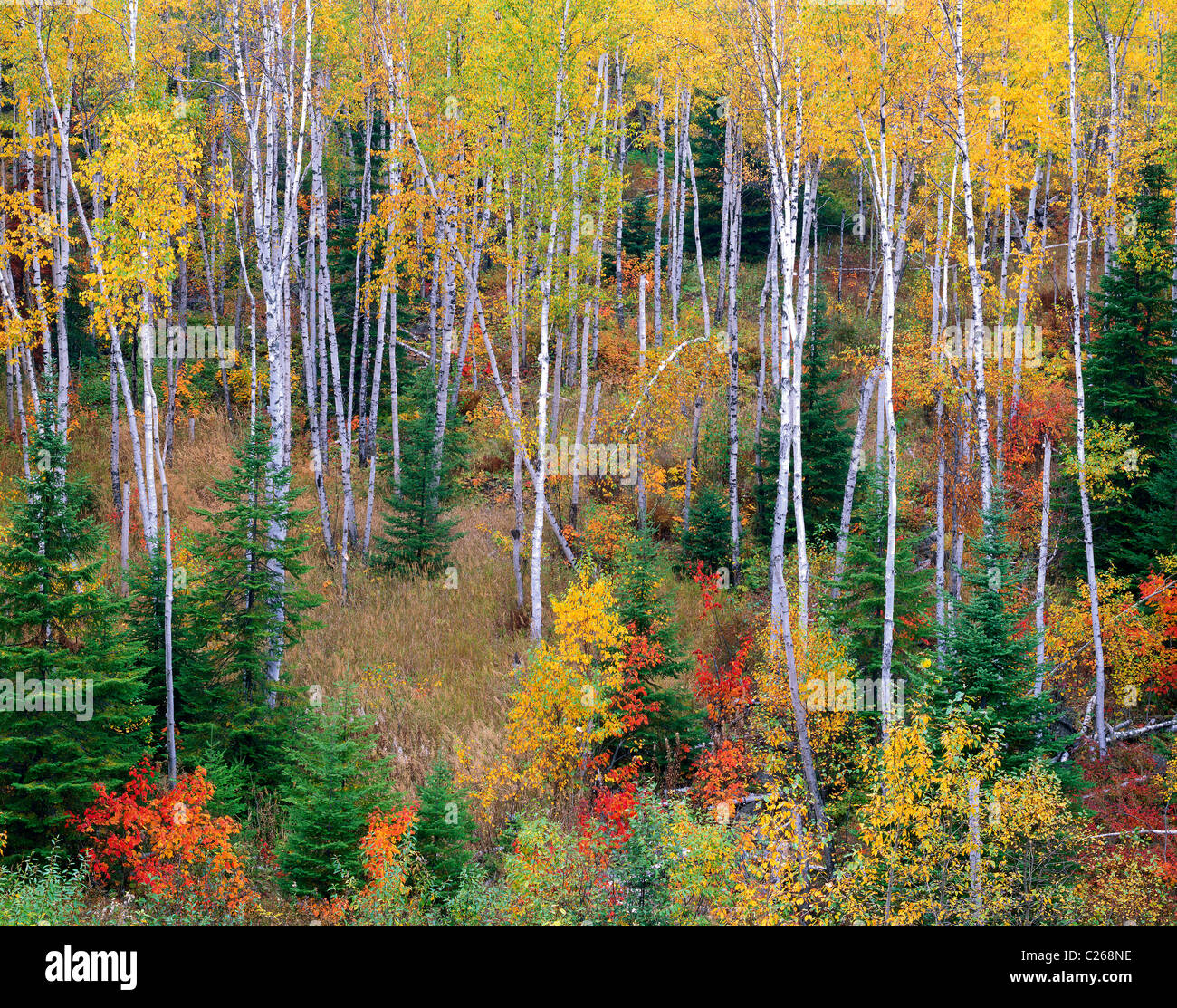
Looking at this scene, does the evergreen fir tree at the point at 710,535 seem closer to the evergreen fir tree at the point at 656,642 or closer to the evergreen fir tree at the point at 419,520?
the evergreen fir tree at the point at 656,642

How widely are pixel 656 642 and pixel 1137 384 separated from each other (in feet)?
43.5

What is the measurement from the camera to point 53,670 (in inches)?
413

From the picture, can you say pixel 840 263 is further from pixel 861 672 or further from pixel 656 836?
pixel 656 836

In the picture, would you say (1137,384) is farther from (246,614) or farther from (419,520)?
(246,614)

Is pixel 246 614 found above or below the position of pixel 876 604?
above

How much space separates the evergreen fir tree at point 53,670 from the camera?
401 inches

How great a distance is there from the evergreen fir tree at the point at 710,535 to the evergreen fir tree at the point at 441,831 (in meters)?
9.10

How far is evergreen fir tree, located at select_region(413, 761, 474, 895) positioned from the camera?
10.2 meters

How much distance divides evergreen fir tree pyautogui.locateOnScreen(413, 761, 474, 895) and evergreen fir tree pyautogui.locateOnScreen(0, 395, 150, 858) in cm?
387

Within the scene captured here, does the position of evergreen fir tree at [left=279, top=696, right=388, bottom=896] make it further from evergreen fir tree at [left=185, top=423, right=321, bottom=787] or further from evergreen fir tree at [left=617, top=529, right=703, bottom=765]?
evergreen fir tree at [left=617, top=529, right=703, bottom=765]

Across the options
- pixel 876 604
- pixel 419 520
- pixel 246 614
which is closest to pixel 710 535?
pixel 876 604

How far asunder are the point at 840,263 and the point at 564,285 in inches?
796
